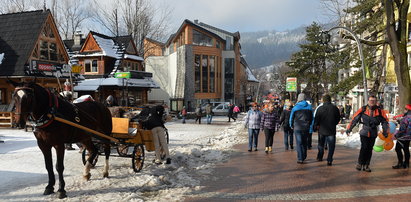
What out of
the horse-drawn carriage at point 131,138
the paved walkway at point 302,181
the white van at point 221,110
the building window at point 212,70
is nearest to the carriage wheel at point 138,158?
the horse-drawn carriage at point 131,138

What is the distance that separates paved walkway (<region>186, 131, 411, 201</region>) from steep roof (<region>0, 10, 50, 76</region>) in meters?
16.1

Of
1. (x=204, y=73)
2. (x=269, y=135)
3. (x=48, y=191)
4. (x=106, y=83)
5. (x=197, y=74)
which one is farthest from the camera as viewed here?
(x=204, y=73)

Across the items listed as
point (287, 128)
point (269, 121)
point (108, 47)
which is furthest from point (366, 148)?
point (108, 47)

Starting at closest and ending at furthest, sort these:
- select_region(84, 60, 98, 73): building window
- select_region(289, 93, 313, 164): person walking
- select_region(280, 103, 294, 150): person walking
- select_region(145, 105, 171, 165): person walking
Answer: select_region(145, 105, 171, 165): person walking → select_region(289, 93, 313, 164): person walking → select_region(280, 103, 294, 150): person walking → select_region(84, 60, 98, 73): building window

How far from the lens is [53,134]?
17.8 ft

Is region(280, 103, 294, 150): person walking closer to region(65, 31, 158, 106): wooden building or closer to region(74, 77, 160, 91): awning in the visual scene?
region(74, 77, 160, 91): awning

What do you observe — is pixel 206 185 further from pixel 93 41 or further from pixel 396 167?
pixel 93 41

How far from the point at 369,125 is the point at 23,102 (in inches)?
293

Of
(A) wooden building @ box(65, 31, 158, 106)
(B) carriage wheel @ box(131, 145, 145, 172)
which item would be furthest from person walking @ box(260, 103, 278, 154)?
(A) wooden building @ box(65, 31, 158, 106)

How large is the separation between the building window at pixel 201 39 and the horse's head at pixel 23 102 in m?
39.3

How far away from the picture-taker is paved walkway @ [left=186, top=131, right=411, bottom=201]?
585 centimetres

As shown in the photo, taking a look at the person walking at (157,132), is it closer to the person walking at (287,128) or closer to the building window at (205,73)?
the person walking at (287,128)

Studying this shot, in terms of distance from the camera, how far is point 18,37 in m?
20.2

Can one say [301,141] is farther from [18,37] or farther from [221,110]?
[221,110]
